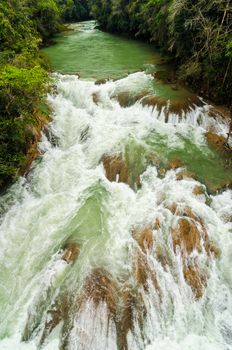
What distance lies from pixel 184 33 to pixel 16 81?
25.7 feet

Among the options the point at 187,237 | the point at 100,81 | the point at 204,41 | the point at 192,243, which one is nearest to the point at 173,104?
the point at 204,41

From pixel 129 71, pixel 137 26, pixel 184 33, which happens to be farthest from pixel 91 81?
pixel 137 26

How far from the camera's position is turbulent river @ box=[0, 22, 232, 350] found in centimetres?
614

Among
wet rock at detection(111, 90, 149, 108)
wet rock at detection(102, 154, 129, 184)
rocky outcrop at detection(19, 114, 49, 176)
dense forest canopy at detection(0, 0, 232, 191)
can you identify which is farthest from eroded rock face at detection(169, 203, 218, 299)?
wet rock at detection(111, 90, 149, 108)

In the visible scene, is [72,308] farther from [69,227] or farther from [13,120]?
[13,120]

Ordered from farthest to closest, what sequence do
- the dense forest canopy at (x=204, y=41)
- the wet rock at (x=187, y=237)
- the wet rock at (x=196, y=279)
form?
the dense forest canopy at (x=204, y=41) → the wet rock at (x=187, y=237) → the wet rock at (x=196, y=279)

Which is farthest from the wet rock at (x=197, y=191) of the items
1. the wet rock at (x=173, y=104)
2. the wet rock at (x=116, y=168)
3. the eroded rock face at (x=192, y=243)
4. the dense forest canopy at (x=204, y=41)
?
the dense forest canopy at (x=204, y=41)

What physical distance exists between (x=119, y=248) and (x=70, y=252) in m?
1.14

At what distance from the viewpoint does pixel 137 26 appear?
25.5m

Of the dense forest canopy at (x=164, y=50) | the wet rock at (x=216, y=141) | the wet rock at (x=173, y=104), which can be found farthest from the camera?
the wet rock at (x=173, y=104)

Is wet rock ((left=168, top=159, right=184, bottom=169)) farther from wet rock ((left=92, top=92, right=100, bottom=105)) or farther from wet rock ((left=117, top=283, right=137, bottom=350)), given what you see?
wet rock ((left=92, top=92, right=100, bottom=105))

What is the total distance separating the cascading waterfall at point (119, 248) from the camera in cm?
612

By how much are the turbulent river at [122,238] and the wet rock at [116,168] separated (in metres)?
0.03

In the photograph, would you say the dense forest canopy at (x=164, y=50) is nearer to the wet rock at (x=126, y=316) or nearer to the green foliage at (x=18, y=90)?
the green foliage at (x=18, y=90)
